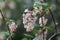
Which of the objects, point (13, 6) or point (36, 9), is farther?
point (13, 6)

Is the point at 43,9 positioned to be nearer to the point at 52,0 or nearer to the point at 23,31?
the point at 23,31

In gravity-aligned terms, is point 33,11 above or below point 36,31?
above

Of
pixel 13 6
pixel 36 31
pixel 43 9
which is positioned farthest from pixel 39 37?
pixel 13 6

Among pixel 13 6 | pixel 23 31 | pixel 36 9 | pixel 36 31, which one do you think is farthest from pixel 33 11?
pixel 13 6

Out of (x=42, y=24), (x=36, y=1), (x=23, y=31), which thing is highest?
(x=36, y=1)

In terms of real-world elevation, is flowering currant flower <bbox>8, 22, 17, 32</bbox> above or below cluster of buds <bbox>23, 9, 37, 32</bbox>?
below

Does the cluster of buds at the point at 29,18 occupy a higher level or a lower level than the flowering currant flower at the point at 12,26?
higher

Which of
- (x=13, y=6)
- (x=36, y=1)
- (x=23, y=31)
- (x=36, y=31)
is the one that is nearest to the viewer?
(x=36, y=1)

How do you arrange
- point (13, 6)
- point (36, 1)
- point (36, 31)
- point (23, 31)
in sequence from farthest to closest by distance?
point (13, 6) < point (23, 31) < point (36, 31) < point (36, 1)

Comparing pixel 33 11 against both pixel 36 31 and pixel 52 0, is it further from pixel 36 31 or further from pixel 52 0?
pixel 52 0
